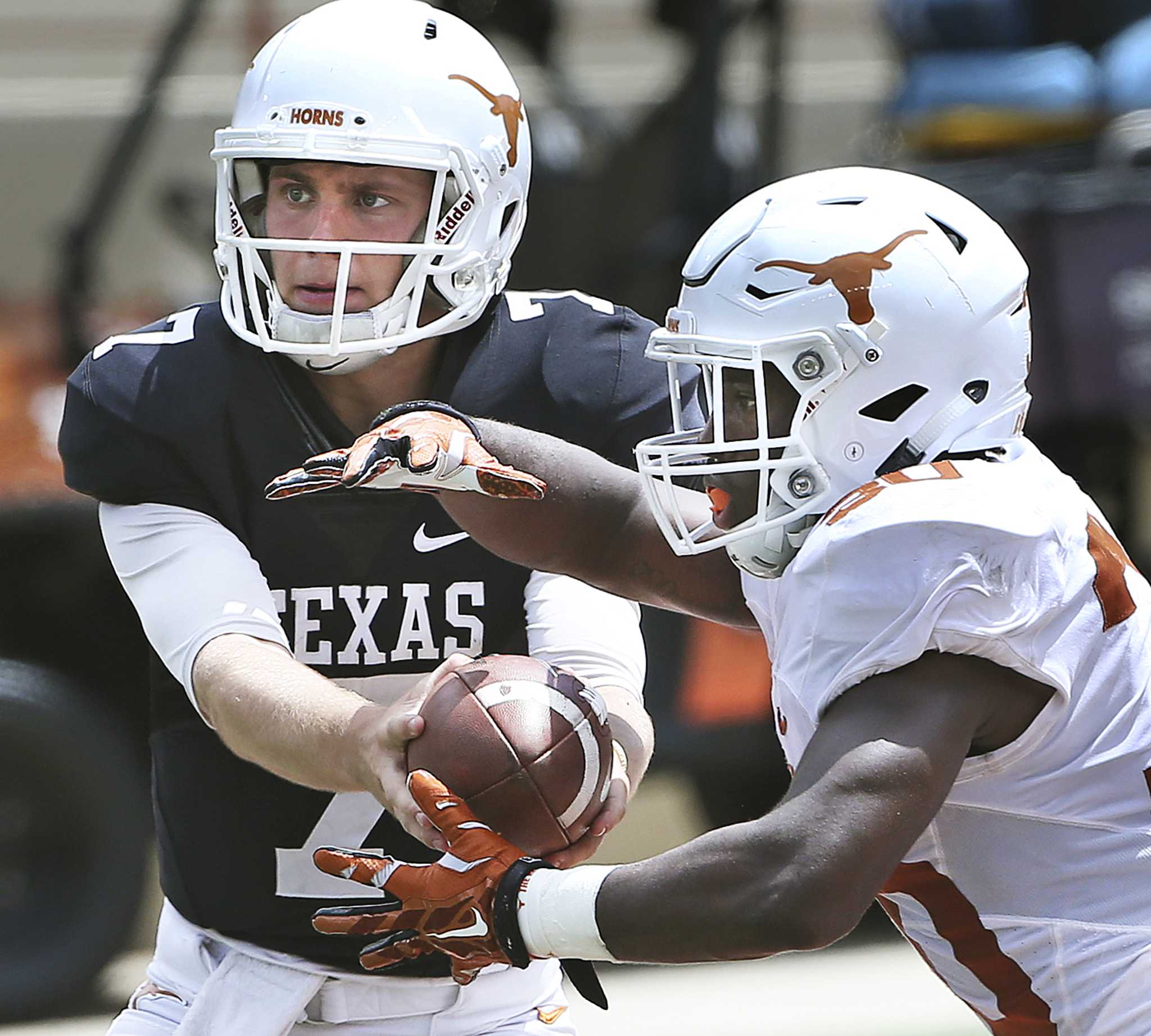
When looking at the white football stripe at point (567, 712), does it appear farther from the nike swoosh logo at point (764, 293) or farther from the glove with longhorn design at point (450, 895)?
the nike swoosh logo at point (764, 293)

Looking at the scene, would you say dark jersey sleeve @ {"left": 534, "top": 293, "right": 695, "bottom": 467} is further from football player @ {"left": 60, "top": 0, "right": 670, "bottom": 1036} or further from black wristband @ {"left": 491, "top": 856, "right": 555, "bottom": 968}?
black wristband @ {"left": 491, "top": 856, "right": 555, "bottom": 968}

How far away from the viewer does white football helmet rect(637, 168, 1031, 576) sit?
2012 mm

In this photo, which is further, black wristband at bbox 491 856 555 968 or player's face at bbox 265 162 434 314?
player's face at bbox 265 162 434 314

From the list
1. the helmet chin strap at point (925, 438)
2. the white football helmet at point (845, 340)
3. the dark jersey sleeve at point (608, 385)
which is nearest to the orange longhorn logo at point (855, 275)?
the white football helmet at point (845, 340)

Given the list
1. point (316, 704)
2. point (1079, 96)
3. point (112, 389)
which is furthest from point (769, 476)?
point (1079, 96)

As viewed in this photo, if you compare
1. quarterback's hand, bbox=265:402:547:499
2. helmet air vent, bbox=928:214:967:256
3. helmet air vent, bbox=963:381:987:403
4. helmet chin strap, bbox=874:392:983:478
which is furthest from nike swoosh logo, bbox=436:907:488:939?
helmet air vent, bbox=928:214:967:256

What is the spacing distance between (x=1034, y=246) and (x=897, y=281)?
3.04m

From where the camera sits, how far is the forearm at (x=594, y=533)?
2375mm

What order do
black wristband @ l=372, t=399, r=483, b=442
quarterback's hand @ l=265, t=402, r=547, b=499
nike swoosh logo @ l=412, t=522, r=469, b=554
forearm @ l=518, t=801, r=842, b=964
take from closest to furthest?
Answer: 1. forearm @ l=518, t=801, r=842, b=964
2. quarterback's hand @ l=265, t=402, r=547, b=499
3. black wristband @ l=372, t=399, r=483, b=442
4. nike swoosh logo @ l=412, t=522, r=469, b=554

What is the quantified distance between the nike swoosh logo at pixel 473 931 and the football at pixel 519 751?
18 centimetres

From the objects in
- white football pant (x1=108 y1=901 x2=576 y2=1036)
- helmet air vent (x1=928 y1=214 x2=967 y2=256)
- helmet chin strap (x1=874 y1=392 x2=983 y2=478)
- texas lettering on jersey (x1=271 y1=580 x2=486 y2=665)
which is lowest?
white football pant (x1=108 y1=901 x2=576 y2=1036)

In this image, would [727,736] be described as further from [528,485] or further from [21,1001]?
[528,485]

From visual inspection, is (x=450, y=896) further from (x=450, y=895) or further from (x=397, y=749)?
(x=397, y=749)

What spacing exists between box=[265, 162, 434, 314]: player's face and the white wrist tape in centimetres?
87
